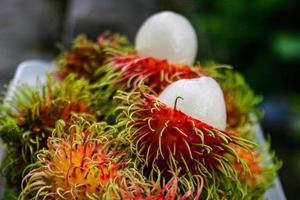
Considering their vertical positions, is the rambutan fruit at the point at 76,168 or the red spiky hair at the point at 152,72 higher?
the red spiky hair at the point at 152,72

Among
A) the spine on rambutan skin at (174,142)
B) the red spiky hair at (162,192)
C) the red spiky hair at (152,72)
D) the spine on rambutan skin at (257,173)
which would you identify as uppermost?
the red spiky hair at (152,72)

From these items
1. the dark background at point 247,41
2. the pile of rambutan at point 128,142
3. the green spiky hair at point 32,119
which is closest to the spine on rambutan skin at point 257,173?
the pile of rambutan at point 128,142

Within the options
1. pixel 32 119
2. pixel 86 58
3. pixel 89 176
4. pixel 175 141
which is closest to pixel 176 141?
pixel 175 141

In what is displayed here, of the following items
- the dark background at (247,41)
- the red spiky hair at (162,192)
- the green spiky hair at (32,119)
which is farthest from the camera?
the dark background at (247,41)

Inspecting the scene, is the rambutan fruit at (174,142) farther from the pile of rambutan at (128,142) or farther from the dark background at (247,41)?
the dark background at (247,41)

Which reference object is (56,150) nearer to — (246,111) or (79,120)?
(79,120)

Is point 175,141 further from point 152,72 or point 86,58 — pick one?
point 86,58

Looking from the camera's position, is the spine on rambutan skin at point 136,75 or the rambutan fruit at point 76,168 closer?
the rambutan fruit at point 76,168
